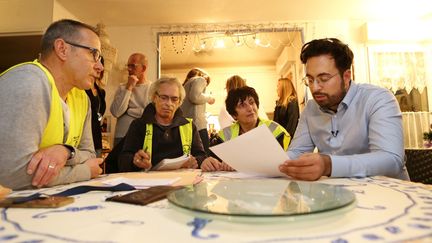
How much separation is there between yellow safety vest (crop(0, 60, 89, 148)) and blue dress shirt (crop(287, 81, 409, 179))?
85cm

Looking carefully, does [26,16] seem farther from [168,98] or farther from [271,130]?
[271,130]

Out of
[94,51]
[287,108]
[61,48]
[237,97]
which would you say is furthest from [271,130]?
[287,108]

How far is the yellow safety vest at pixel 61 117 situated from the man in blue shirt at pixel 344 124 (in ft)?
2.33

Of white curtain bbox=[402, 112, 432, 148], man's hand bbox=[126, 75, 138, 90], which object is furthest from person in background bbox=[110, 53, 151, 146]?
white curtain bbox=[402, 112, 432, 148]

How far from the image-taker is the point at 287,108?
3188mm

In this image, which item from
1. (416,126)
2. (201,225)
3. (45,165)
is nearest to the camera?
(201,225)

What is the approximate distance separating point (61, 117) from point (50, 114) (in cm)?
5

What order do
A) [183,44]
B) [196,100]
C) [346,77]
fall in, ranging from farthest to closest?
1. [183,44]
2. [196,100]
3. [346,77]

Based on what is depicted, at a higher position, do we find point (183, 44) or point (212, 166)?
point (183, 44)

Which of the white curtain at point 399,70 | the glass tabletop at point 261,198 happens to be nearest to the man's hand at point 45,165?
the glass tabletop at point 261,198

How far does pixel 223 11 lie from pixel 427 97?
2.73m

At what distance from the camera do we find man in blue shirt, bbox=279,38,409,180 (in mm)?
898

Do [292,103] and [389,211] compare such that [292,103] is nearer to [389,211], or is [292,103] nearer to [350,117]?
[350,117]

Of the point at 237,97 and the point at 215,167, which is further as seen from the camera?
the point at 237,97
